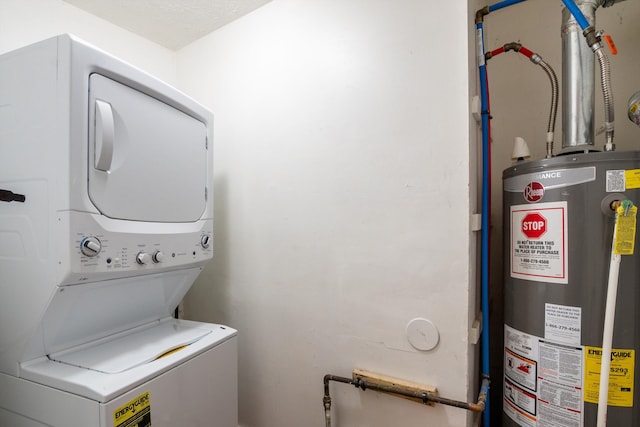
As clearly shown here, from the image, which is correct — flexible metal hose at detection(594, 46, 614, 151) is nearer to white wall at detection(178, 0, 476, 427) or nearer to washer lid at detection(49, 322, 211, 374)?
white wall at detection(178, 0, 476, 427)

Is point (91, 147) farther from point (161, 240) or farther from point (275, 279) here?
point (275, 279)

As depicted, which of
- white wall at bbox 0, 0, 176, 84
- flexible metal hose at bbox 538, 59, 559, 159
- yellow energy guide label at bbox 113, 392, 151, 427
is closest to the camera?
yellow energy guide label at bbox 113, 392, 151, 427

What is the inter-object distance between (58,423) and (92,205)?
2.08 feet

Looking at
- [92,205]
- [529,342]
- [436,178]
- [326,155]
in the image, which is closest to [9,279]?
[92,205]

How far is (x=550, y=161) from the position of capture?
38.8 inches

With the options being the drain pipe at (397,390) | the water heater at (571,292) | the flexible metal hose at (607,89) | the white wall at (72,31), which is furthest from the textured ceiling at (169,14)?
the drain pipe at (397,390)

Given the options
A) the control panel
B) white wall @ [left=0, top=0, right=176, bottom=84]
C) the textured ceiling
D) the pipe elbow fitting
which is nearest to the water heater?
the pipe elbow fitting

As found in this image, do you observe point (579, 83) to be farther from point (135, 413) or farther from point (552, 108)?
point (135, 413)

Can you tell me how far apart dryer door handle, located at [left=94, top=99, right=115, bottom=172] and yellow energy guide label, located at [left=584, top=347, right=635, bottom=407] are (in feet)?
5.29

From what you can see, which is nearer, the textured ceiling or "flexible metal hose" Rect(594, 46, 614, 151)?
"flexible metal hose" Rect(594, 46, 614, 151)

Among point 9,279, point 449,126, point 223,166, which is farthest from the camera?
point 223,166

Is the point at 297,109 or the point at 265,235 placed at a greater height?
the point at 297,109

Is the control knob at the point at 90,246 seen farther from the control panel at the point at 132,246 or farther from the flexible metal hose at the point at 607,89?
the flexible metal hose at the point at 607,89

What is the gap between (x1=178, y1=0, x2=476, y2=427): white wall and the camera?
1.08 meters
